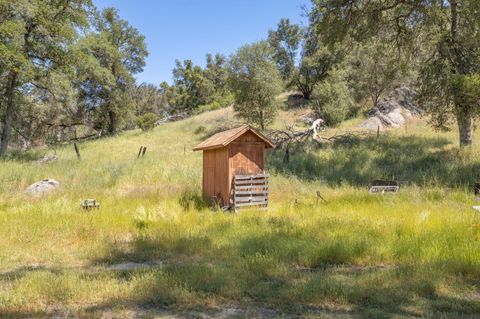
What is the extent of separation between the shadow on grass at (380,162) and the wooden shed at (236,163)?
181 inches

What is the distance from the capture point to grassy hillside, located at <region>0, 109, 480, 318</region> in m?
5.25

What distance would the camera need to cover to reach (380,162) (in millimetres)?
19688

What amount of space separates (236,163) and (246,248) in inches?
209

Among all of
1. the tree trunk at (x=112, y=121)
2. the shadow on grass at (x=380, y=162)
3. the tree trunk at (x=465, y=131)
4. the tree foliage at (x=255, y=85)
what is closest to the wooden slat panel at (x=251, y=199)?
the shadow on grass at (x=380, y=162)

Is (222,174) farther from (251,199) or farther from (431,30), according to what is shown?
(431,30)

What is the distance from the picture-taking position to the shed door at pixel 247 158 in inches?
512

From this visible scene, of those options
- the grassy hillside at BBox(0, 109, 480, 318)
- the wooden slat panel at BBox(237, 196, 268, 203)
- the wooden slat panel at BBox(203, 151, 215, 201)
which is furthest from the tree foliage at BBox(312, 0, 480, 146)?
the wooden slat panel at BBox(237, 196, 268, 203)

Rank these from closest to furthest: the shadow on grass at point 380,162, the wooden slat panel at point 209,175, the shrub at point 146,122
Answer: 1. the wooden slat panel at point 209,175
2. the shadow on grass at point 380,162
3. the shrub at point 146,122

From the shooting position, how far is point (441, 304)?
5.14m

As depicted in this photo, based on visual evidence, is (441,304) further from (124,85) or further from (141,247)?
(124,85)

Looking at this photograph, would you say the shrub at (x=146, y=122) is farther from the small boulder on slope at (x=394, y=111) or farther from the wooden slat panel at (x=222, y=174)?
the wooden slat panel at (x=222, y=174)

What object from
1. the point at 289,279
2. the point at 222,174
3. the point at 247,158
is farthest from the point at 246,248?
the point at 247,158

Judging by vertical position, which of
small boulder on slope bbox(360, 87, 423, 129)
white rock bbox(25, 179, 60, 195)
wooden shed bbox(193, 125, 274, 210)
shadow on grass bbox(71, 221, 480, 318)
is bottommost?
shadow on grass bbox(71, 221, 480, 318)

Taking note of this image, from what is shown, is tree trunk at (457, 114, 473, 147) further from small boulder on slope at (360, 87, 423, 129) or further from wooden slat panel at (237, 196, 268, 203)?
wooden slat panel at (237, 196, 268, 203)
